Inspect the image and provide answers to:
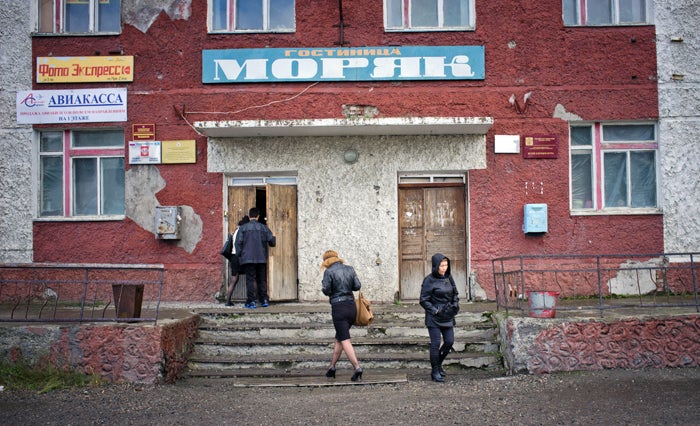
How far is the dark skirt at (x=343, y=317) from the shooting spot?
Answer: 27.0 feet

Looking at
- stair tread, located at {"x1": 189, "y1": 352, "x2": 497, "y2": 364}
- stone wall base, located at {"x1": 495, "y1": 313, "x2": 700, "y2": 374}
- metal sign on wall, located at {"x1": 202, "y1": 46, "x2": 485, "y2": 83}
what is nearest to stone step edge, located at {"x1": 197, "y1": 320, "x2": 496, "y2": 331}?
stair tread, located at {"x1": 189, "y1": 352, "x2": 497, "y2": 364}

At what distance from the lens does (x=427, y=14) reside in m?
11.9

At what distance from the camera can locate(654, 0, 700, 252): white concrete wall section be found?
11516 millimetres

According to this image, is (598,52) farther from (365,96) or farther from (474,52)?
(365,96)

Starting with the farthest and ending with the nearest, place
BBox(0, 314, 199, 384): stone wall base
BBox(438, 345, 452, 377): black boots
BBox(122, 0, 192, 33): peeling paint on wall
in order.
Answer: BBox(122, 0, 192, 33): peeling paint on wall → BBox(0, 314, 199, 384): stone wall base → BBox(438, 345, 452, 377): black boots

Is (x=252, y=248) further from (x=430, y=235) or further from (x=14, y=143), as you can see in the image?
(x=14, y=143)

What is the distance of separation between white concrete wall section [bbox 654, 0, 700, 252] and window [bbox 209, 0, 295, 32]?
635 cm

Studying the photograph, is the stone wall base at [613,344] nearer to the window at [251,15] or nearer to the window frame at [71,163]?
the window at [251,15]

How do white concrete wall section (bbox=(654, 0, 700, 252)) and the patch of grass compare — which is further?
white concrete wall section (bbox=(654, 0, 700, 252))

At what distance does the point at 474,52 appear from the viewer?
38.1 feet

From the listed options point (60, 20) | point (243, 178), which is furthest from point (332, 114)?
point (60, 20)

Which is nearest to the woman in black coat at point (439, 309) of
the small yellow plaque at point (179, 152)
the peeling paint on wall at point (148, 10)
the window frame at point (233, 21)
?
the small yellow plaque at point (179, 152)

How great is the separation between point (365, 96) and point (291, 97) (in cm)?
126

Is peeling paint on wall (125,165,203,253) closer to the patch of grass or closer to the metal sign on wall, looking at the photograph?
the metal sign on wall
